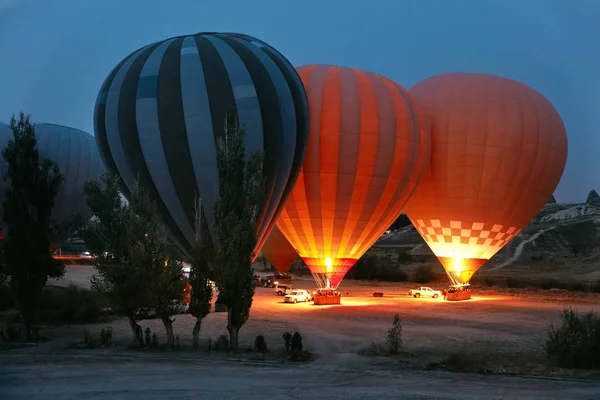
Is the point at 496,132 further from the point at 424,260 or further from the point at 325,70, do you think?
the point at 424,260

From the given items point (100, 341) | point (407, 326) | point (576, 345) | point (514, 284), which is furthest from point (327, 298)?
point (514, 284)

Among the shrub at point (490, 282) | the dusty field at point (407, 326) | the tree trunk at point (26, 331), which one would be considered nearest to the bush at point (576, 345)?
the dusty field at point (407, 326)

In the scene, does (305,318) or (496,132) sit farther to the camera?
(496,132)

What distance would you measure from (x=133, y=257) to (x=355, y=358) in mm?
6549

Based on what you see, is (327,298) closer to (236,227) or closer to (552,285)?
(236,227)

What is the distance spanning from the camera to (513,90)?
33000mm

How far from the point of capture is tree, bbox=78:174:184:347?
16.9m

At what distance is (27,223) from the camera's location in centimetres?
1944

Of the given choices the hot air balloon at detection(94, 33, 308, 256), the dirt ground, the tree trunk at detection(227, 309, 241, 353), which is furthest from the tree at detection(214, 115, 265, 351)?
the hot air balloon at detection(94, 33, 308, 256)

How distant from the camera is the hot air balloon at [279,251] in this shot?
46.0 m

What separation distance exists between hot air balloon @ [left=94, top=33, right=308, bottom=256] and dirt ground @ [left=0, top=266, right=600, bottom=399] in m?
4.34

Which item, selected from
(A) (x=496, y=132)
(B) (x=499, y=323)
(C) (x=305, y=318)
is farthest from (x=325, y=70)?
(B) (x=499, y=323)

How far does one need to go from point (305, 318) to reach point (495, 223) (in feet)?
45.6

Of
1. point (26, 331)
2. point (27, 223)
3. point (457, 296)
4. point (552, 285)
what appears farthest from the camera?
point (552, 285)
